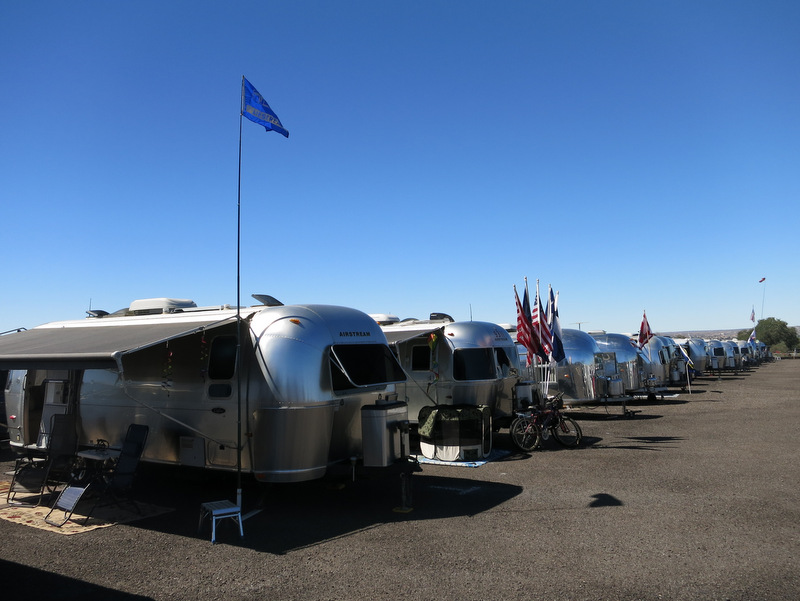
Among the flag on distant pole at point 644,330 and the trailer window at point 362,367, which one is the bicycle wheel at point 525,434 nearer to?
the trailer window at point 362,367

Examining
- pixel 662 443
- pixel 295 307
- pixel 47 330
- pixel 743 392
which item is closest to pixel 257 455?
pixel 295 307

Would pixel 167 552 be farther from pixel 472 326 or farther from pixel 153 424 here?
pixel 472 326

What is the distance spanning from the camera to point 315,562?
20.3 feet

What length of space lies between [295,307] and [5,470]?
7.41m

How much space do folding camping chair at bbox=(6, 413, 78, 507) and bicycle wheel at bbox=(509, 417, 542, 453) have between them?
8.08m

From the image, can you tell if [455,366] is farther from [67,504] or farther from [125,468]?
[67,504]

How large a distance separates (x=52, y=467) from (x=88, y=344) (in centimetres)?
263

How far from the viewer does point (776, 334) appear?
105m

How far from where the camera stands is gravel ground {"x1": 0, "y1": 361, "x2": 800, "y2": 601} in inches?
217

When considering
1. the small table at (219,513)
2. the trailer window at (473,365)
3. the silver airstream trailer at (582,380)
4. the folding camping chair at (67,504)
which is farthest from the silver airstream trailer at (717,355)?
the folding camping chair at (67,504)

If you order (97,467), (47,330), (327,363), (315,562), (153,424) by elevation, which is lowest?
(315,562)

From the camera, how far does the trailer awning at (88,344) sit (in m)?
7.01

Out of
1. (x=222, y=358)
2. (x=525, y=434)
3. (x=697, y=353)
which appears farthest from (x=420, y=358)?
(x=697, y=353)

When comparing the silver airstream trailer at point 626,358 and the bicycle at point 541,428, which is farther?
the silver airstream trailer at point 626,358
